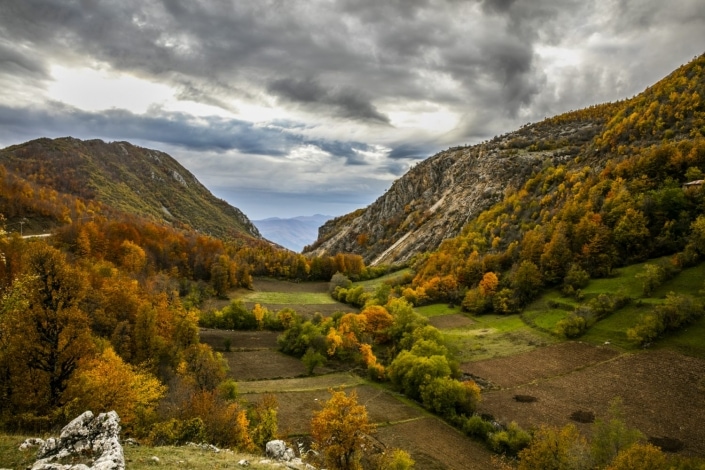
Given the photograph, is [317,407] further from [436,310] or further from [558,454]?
[436,310]

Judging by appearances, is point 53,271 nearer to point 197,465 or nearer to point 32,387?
point 32,387

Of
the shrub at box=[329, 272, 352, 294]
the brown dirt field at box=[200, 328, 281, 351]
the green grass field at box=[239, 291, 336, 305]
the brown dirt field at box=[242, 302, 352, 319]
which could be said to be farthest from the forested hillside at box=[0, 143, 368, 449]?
the shrub at box=[329, 272, 352, 294]

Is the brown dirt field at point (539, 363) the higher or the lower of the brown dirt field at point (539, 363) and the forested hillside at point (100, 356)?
the lower

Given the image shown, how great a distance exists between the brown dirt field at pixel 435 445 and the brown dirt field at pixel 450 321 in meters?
42.9

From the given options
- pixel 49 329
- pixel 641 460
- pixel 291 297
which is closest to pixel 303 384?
pixel 49 329

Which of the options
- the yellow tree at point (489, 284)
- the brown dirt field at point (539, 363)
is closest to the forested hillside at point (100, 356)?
the brown dirt field at point (539, 363)

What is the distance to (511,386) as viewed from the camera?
5959 centimetres

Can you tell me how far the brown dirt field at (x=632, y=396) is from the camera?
1690 inches

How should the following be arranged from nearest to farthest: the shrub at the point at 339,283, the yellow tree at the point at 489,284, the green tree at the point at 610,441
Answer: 1. the green tree at the point at 610,441
2. the yellow tree at the point at 489,284
3. the shrub at the point at 339,283

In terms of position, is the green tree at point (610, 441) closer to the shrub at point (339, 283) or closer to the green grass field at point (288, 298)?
the green grass field at point (288, 298)

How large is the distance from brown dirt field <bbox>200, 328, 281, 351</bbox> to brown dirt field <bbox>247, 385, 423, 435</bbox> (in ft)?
89.7

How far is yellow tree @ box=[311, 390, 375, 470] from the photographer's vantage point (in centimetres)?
3550

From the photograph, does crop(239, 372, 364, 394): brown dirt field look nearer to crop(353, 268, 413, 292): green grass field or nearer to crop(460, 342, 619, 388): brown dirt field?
crop(460, 342, 619, 388): brown dirt field

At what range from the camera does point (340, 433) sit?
3578cm
